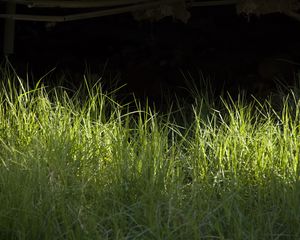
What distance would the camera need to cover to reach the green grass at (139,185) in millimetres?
3244

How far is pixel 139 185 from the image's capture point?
3561mm

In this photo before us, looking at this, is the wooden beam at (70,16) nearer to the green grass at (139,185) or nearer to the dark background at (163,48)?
the dark background at (163,48)

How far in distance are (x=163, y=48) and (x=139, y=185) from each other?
4.03 metres

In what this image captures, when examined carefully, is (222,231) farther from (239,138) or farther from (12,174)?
(12,174)

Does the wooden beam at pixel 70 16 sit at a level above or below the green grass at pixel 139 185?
above

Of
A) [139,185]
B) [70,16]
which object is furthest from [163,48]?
[139,185]

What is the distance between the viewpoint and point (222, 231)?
324cm

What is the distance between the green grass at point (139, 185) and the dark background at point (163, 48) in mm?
2636

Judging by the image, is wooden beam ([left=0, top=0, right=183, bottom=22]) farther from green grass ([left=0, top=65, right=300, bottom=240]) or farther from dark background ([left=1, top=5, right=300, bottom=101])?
green grass ([left=0, top=65, right=300, bottom=240])

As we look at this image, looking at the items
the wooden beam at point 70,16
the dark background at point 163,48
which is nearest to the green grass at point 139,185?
the wooden beam at point 70,16

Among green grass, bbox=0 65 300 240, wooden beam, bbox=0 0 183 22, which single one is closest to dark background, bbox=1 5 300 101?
wooden beam, bbox=0 0 183 22

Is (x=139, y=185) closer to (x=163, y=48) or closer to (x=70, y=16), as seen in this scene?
(x=70, y=16)

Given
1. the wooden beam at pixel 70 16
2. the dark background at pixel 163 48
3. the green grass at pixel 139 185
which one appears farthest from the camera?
the dark background at pixel 163 48

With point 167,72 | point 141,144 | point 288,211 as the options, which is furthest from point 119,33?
point 288,211
